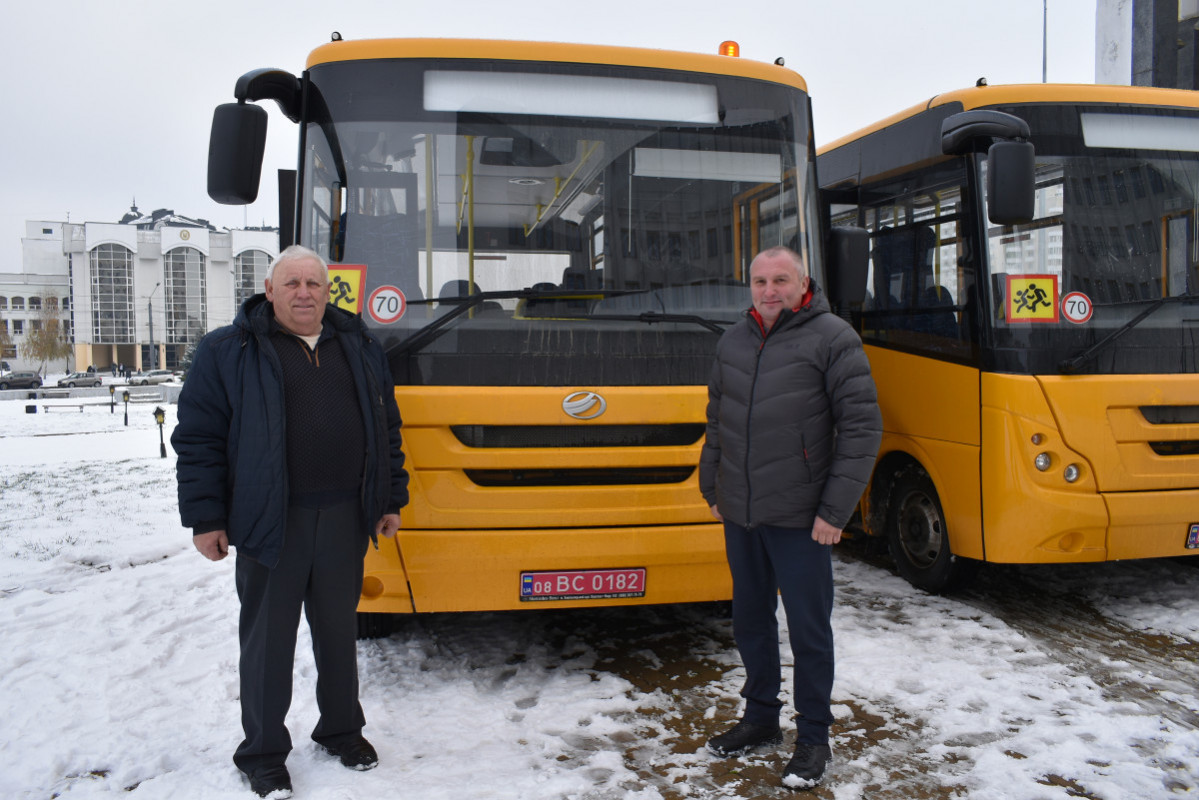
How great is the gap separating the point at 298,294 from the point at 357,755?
1.79 meters

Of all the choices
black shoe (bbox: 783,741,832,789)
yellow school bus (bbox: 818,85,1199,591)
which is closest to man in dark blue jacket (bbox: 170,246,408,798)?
black shoe (bbox: 783,741,832,789)

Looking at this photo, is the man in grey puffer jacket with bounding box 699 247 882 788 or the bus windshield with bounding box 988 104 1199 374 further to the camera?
the bus windshield with bounding box 988 104 1199 374

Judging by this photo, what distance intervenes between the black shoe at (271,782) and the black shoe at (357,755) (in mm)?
244

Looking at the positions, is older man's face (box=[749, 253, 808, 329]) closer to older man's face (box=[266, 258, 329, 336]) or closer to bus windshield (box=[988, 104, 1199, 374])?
older man's face (box=[266, 258, 329, 336])

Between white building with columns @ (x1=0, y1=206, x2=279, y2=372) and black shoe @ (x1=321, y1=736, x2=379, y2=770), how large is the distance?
84912mm

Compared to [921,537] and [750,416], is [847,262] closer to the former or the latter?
[750,416]

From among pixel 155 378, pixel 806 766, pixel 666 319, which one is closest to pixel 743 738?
pixel 806 766

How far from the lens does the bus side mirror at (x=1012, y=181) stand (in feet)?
15.2

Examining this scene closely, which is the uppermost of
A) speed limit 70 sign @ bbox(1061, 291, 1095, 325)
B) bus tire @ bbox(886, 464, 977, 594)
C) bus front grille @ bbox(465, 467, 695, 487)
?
speed limit 70 sign @ bbox(1061, 291, 1095, 325)

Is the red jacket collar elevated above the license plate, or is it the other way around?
the red jacket collar

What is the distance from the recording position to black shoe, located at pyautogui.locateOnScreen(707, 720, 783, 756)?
3.58m

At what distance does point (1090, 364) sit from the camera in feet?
16.5

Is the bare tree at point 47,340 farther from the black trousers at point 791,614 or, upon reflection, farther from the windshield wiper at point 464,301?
the black trousers at point 791,614

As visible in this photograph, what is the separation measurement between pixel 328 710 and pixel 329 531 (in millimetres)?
735
